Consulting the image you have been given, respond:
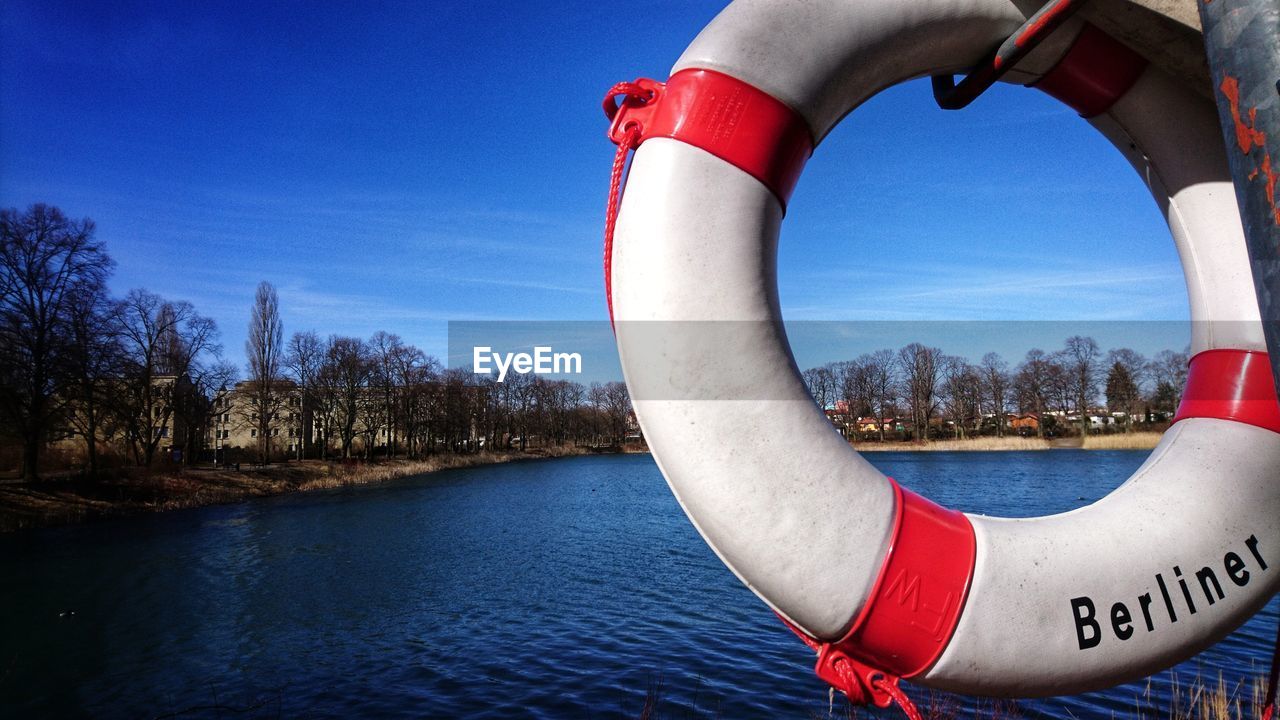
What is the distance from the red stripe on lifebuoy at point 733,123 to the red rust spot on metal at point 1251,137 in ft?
2.89

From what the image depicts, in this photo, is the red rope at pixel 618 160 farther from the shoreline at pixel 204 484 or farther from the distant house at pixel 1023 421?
the distant house at pixel 1023 421

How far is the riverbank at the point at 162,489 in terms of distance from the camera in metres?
16.7

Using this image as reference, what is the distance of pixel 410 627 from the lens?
294 inches

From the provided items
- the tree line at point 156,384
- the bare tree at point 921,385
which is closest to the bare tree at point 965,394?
the bare tree at point 921,385

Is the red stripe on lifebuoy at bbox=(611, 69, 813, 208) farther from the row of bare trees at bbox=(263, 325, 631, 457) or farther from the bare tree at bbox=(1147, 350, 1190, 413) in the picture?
the bare tree at bbox=(1147, 350, 1190, 413)

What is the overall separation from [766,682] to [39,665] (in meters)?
6.81

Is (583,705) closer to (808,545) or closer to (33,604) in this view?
(808,545)

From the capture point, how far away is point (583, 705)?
16.4ft

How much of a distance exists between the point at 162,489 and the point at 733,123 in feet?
77.8

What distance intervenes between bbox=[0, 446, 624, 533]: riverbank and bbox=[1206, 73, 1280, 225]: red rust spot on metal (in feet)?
66.7

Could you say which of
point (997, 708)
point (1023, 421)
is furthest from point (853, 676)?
point (1023, 421)

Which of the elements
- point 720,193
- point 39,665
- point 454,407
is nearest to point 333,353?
point 454,407

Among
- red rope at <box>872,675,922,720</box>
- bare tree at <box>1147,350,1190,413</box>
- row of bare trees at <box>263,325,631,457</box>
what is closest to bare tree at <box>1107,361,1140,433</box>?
bare tree at <box>1147,350,1190,413</box>

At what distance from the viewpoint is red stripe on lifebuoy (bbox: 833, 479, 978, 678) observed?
5.39 ft
